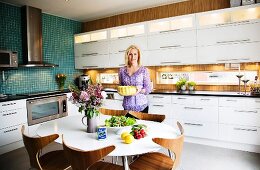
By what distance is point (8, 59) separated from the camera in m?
3.76

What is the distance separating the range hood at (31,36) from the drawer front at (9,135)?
4.02 feet

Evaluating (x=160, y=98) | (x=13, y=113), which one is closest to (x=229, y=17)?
(x=160, y=98)

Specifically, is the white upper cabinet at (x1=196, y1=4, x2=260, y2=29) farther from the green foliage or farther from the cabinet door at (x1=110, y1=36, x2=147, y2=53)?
the cabinet door at (x1=110, y1=36, x2=147, y2=53)

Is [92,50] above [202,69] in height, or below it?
above

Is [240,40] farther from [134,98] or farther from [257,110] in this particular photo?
[134,98]

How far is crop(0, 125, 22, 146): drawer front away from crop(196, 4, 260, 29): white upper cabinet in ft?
12.0

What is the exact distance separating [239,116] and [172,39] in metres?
1.76

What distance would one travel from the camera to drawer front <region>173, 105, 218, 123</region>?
138 inches

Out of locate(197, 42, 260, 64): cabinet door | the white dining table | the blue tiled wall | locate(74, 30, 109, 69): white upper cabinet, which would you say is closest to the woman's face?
the white dining table

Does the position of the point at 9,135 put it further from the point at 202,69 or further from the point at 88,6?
the point at 202,69

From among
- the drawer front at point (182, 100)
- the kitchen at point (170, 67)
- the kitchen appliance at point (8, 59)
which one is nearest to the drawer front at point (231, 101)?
the kitchen at point (170, 67)

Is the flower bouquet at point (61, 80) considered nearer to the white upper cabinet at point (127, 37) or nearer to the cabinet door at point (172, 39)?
the white upper cabinet at point (127, 37)

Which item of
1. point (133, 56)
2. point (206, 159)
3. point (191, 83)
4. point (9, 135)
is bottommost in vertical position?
point (206, 159)

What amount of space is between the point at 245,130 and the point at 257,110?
351 millimetres
